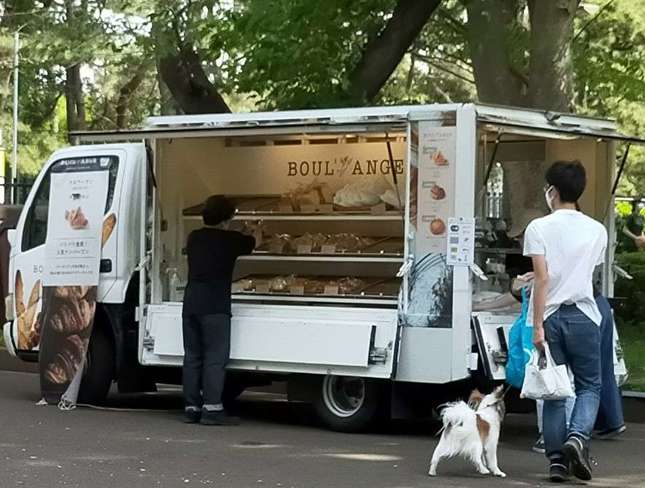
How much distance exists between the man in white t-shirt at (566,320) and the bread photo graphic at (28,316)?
19.0ft

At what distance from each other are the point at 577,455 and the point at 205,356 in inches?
150

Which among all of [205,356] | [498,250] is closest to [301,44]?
[498,250]

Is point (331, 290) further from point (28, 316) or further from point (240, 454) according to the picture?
point (28, 316)

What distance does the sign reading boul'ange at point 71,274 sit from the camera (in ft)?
39.5

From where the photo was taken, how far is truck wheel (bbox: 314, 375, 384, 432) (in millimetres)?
10719

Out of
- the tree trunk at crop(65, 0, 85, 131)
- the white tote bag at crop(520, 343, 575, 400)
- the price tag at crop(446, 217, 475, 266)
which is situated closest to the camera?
the white tote bag at crop(520, 343, 575, 400)

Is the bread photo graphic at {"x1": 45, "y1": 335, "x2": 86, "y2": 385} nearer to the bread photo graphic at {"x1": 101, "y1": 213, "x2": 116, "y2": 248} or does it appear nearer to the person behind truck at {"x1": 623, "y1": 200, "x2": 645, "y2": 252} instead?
the bread photo graphic at {"x1": 101, "y1": 213, "x2": 116, "y2": 248}

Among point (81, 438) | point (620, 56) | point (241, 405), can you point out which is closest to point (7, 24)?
point (620, 56)

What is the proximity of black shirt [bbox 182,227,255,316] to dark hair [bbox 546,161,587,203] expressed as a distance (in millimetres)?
3500

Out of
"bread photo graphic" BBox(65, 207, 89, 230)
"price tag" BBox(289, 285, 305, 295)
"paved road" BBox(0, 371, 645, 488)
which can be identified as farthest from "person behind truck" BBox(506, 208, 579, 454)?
"bread photo graphic" BBox(65, 207, 89, 230)

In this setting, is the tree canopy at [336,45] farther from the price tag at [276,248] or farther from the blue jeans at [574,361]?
the blue jeans at [574,361]

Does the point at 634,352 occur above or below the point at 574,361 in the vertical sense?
below

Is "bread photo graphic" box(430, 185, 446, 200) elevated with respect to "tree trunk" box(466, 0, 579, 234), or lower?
lower

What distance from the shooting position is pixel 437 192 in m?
10.2
